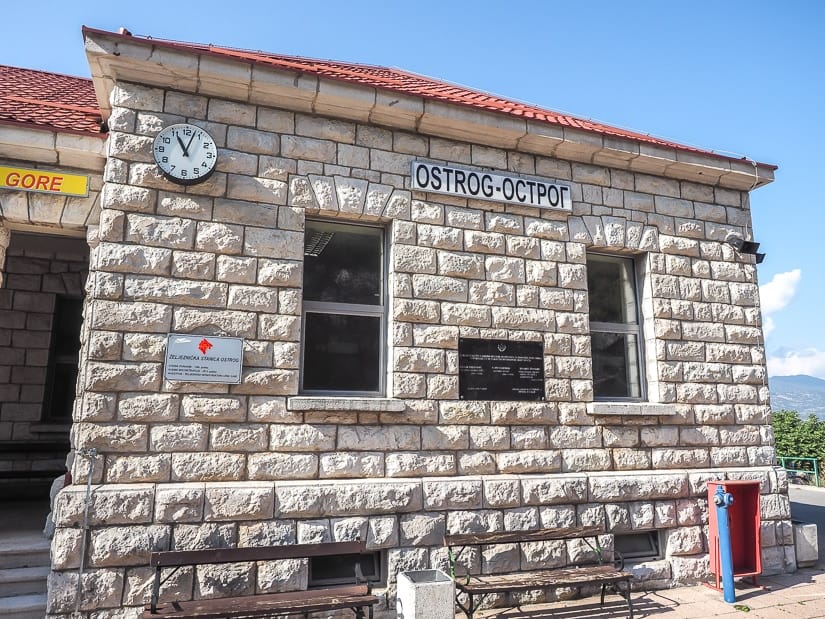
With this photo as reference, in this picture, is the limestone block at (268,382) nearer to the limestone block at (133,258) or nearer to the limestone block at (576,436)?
the limestone block at (133,258)

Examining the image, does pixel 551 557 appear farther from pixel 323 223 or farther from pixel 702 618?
pixel 323 223

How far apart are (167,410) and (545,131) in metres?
5.05

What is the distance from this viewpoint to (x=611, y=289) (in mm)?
7223

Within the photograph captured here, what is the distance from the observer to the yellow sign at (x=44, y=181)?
5473mm

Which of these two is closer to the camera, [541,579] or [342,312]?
[541,579]

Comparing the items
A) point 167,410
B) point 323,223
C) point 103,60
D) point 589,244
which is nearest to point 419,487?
point 167,410

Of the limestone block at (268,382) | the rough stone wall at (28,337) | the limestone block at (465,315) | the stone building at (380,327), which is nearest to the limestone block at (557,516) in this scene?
the stone building at (380,327)

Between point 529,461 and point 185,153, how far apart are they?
4.68m

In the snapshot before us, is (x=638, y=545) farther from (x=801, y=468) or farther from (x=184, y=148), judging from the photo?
(x=801, y=468)

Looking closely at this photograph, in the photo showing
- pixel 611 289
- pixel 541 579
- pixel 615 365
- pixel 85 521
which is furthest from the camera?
pixel 611 289

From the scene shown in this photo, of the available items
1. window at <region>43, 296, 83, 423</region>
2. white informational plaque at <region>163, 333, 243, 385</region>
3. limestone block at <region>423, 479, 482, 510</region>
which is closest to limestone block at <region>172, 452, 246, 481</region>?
white informational plaque at <region>163, 333, 243, 385</region>

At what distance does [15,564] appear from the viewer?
520 centimetres

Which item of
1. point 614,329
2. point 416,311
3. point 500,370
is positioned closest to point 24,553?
point 416,311

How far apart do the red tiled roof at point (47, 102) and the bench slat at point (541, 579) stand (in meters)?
5.73
